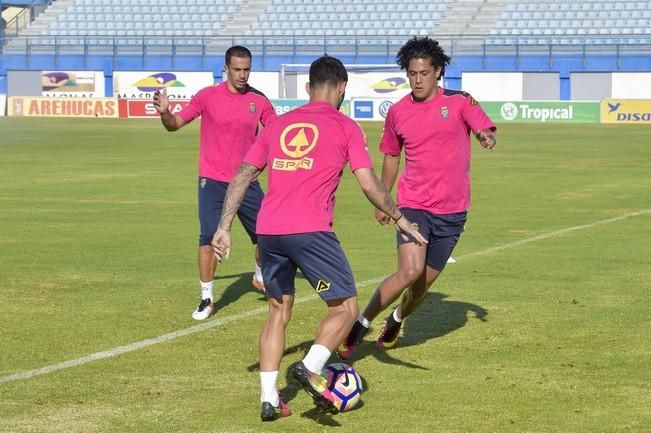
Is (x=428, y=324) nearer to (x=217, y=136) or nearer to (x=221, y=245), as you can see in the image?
(x=217, y=136)

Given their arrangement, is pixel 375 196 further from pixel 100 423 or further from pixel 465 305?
pixel 465 305

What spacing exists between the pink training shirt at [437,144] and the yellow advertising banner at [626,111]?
159ft

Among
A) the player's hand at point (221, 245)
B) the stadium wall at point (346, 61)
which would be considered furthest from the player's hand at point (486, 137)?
the stadium wall at point (346, 61)

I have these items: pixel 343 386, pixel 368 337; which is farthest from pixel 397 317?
pixel 343 386

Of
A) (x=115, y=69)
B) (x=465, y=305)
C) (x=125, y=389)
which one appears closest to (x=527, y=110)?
(x=115, y=69)

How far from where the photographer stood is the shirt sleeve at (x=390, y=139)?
9.05 m

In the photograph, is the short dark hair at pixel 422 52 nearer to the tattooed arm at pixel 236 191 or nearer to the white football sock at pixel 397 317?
the white football sock at pixel 397 317

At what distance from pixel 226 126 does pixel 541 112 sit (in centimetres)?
4785

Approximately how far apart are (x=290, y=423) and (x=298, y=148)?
1507 mm

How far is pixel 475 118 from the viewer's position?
29.1 feet

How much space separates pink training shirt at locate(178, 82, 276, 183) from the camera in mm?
10727

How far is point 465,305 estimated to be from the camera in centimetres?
1111

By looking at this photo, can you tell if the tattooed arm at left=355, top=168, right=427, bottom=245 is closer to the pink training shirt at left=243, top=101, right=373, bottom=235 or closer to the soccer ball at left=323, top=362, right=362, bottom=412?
the pink training shirt at left=243, top=101, right=373, bottom=235

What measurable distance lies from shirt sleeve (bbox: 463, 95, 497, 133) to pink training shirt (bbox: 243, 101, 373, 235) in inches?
81.9
